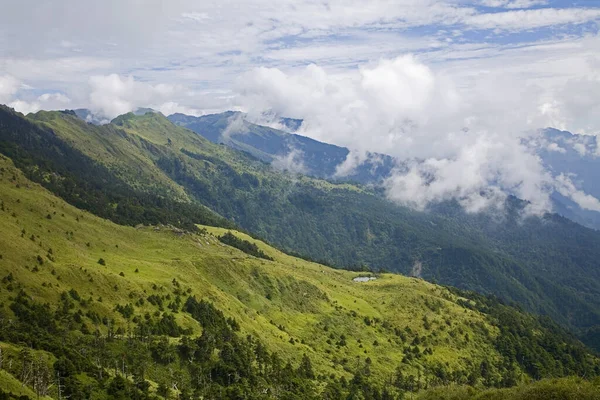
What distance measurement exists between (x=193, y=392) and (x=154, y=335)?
28370mm

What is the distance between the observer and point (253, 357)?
151 m

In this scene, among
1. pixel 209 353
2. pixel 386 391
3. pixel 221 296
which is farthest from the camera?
pixel 221 296

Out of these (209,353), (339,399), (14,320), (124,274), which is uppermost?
(14,320)

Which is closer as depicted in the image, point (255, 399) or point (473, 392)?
point (473, 392)

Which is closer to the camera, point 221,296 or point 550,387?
point 550,387

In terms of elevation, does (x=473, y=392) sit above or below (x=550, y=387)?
below

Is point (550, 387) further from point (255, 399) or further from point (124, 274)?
point (124, 274)

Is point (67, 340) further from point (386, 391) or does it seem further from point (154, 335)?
point (386, 391)

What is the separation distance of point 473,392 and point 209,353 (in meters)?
71.4

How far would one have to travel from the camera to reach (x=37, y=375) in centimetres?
9075

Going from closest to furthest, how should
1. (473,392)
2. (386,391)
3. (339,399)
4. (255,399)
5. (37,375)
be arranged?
(37,375), (473,392), (255,399), (339,399), (386,391)

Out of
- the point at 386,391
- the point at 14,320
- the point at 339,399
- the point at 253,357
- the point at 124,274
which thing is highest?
the point at 14,320

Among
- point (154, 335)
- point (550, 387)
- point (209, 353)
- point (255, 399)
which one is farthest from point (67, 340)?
point (550, 387)

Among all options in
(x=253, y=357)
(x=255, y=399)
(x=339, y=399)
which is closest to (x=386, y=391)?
(x=339, y=399)
